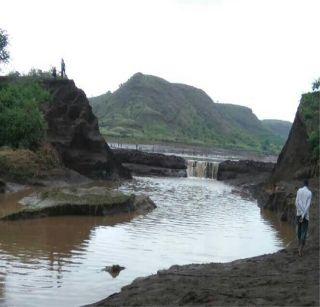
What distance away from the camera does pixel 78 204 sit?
22.8 m

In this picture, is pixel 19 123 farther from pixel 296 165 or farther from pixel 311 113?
pixel 311 113

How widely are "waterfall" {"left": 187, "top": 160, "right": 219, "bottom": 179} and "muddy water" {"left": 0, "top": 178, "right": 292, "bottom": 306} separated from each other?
119 ft

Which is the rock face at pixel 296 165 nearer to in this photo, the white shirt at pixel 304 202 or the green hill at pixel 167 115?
the white shirt at pixel 304 202

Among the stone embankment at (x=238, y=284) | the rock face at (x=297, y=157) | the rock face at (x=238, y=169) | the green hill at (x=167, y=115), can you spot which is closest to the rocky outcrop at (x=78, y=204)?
the stone embankment at (x=238, y=284)

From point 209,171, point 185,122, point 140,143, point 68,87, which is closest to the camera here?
point 68,87

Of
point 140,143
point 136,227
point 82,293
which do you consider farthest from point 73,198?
point 140,143

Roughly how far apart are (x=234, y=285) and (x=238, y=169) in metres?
54.0

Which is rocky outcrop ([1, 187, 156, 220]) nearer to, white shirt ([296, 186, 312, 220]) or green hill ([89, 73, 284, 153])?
white shirt ([296, 186, 312, 220])

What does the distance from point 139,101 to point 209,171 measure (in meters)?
109

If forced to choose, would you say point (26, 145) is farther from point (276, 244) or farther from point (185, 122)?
point (185, 122)

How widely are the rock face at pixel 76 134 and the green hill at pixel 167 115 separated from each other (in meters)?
85.0

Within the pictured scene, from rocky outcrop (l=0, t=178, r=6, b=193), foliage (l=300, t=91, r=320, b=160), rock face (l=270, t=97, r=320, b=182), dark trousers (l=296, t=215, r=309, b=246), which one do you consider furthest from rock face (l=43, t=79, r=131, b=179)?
dark trousers (l=296, t=215, r=309, b=246)

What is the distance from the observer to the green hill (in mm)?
150750

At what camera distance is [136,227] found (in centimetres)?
2069
